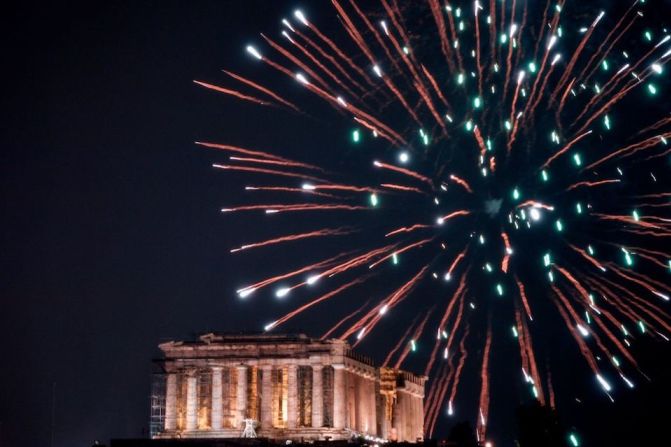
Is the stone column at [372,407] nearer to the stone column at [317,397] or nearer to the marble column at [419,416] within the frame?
the stone column at [317,397]

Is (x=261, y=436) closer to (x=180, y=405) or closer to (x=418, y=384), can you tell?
(x=180, y=405)

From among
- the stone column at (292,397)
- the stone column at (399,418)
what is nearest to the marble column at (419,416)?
the stone column at (399,418)

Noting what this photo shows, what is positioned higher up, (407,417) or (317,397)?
(317,397)

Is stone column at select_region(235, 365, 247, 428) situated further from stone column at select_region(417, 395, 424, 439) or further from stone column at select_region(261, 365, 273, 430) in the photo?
stone column at select_region(417, 395, 424, 439)

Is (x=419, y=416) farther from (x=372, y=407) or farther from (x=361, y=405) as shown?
(x=361, y=405)

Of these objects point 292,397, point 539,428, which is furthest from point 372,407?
point 539,428

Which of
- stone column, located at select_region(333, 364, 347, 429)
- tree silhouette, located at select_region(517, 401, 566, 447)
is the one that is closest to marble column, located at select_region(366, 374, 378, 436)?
stone column, located at select_region(333, 364, 347, 429)
